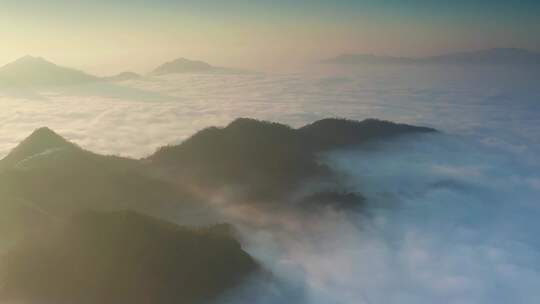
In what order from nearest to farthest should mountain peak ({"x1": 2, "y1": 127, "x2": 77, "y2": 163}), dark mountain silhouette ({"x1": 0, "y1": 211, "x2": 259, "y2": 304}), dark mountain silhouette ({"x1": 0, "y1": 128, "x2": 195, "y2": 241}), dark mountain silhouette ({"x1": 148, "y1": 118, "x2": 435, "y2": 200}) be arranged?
dark mountain silhouette ({"x1": 0, "y1": 211, "x2": 259, "y2": 304}) < dark mountain silhouette ({"x1": 0, "y1": 128, "x2": 195, "y2": 241}) < dark mountain silhouette ({"x1": 148, "y1": 118, "x2": 435, "y2": 200}) < mountain peak ({"x1": 2, "y1": 127, "x2": 77, "y2": 163})

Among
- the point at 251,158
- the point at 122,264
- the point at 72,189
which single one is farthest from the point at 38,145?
the point at 122,264

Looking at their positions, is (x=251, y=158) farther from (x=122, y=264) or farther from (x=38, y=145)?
(x=122, y=264)

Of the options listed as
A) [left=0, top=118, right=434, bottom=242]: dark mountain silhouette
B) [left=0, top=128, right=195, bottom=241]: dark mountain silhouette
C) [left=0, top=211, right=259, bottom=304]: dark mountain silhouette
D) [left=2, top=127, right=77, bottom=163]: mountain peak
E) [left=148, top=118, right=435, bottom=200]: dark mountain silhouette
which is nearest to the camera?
[left=0, top=211, right=259, bottom=304]: dark mountain silhouette

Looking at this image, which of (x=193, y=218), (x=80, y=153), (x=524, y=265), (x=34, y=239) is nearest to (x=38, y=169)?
(x=80, y=153)

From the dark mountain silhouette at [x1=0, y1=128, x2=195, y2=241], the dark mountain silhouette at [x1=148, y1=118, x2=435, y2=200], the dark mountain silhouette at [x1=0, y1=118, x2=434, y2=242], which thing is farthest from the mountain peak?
the dark mountain silhouette at [x1=148, y1=118, x2=435, y2=200]

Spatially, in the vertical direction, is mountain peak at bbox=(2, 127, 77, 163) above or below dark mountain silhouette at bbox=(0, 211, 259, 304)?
above

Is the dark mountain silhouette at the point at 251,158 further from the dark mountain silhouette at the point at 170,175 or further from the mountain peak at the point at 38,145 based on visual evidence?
the mountain peak at the point at 38,145

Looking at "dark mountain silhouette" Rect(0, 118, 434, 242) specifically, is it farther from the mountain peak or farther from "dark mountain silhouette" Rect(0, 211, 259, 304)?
"dark mountain silhouette" Rect(0, 211, 259, 304)
